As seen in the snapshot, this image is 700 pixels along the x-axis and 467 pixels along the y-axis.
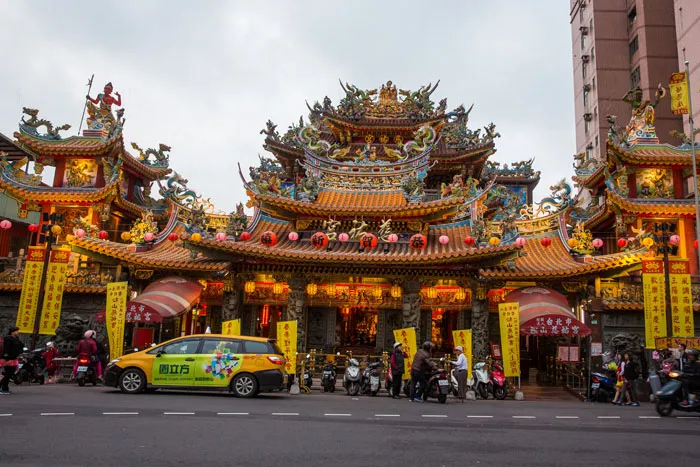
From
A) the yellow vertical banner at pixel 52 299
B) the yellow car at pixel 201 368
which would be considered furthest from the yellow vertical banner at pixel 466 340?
the yellow vertical banner at pixel 52 299

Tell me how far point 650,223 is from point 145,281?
20.6m

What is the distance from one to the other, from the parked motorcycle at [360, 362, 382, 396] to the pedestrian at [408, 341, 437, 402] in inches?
61.7

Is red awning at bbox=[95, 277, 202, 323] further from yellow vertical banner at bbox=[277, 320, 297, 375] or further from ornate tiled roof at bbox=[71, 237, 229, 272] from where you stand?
yellow vertical banner at bbox=[277, 320, 297, 375]

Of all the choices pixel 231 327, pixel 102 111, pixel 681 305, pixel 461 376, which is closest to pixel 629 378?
pixel 461 376

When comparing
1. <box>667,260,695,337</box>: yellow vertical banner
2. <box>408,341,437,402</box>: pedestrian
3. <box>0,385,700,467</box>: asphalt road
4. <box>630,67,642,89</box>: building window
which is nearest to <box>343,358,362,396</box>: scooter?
<box>408,341,437,402</box>: pedestrian

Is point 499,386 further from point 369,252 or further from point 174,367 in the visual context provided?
point 174,367

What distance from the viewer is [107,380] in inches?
510

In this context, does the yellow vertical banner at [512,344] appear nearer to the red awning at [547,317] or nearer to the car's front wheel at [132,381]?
the red awning at [547,317]

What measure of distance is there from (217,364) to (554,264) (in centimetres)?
1173

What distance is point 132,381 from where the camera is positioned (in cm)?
1292

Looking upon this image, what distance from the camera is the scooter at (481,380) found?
50.5 ft

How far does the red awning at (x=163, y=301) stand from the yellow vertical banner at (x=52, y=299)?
7.12 ft

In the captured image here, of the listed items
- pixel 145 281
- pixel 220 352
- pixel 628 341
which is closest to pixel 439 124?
pixel 628 341

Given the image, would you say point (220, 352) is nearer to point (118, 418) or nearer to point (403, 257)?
point (118, 418)
